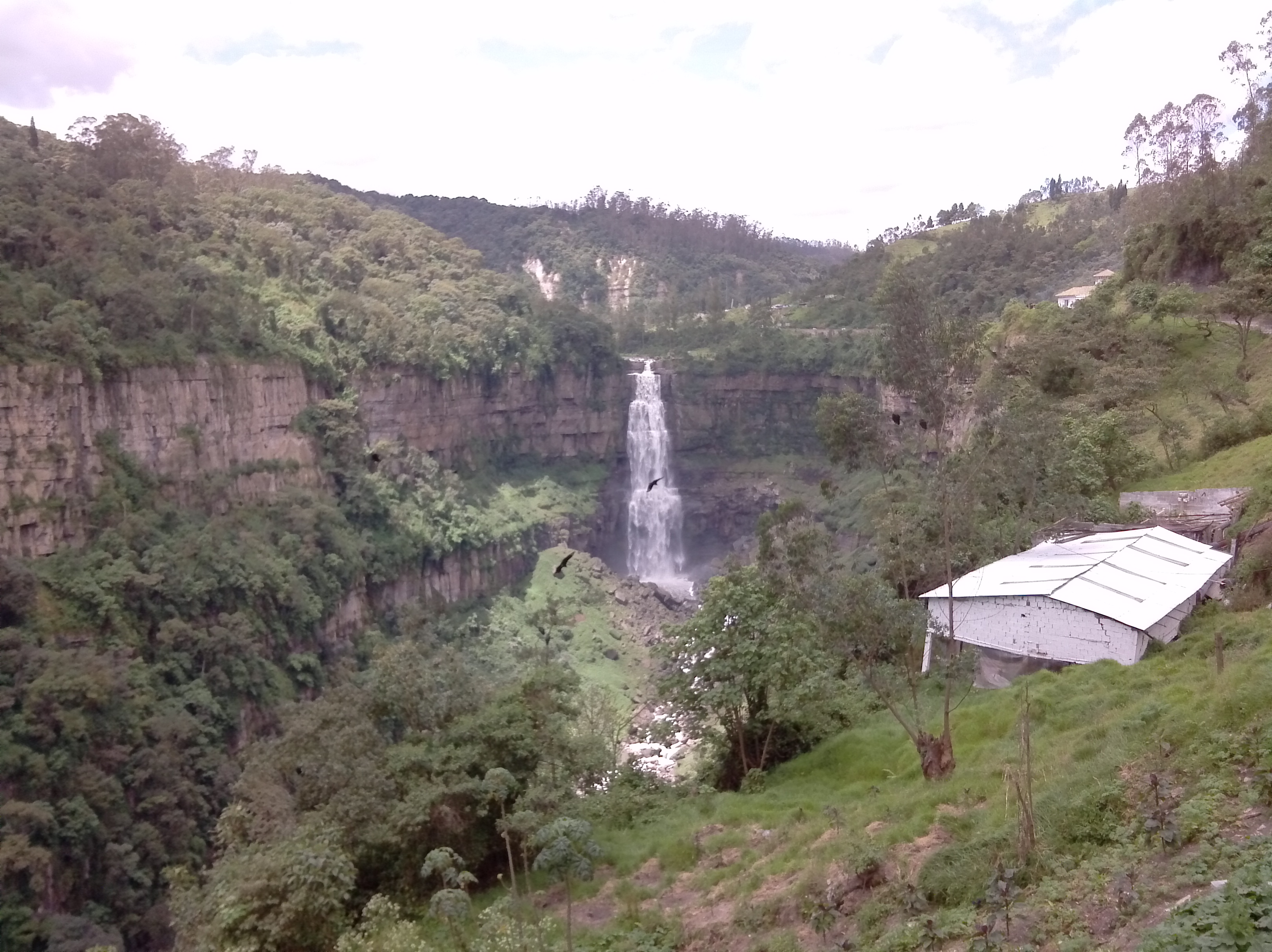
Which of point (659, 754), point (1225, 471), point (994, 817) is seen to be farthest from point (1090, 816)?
point (1225, 471)

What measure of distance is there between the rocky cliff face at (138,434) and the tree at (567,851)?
69.8ft

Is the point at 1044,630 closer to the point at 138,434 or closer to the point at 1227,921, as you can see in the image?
the point at 1227,921

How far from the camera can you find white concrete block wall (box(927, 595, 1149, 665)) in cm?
1183

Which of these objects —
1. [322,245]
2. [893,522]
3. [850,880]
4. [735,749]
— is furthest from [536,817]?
[322,245]

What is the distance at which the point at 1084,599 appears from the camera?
12.3 meters

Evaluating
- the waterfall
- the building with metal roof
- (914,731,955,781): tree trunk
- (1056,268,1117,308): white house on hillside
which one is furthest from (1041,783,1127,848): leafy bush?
the waterfall

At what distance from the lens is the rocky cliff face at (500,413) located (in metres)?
41.4

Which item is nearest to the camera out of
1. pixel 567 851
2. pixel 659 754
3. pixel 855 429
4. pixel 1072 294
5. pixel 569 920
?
pixel 569 920

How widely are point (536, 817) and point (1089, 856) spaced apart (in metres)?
5.03

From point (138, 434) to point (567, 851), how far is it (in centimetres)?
2627

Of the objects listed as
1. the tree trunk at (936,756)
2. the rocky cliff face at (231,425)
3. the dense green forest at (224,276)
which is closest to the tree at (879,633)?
the tree trunk at (936,756)

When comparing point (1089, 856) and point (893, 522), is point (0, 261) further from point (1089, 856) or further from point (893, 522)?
point (1089, 856)

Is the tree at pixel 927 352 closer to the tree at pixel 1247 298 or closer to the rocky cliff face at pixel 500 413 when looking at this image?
the tree at pixel 1247 298

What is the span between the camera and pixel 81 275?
1132 inches
